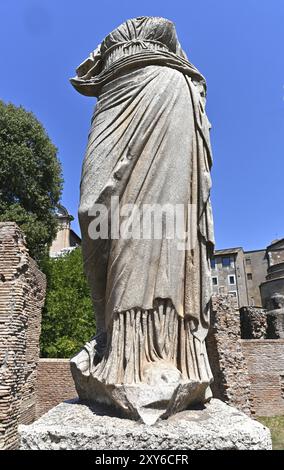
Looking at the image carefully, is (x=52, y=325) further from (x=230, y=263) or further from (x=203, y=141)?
(x=230, y=263)

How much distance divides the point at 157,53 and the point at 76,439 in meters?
2.25

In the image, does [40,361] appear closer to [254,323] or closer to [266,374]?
[266,374]

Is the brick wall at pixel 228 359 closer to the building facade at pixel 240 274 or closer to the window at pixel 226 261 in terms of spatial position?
the building facade at pixel 240 274

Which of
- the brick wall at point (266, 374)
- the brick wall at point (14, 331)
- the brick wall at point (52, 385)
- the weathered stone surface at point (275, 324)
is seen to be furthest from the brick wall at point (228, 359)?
the brick wall at point (14, 331)

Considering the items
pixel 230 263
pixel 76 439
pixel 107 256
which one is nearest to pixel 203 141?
pixel 107 256

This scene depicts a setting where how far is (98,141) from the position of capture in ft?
7.28

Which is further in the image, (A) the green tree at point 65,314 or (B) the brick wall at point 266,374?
(A) the green tree at point 65,314

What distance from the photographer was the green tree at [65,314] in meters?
16.1

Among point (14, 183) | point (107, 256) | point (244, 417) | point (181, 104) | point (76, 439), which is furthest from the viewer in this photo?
point (14, 183)

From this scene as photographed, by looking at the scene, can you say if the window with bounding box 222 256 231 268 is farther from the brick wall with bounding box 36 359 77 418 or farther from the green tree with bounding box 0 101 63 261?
the brick wall with bounding box 36 359 77 418

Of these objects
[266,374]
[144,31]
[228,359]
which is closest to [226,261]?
[266,374]

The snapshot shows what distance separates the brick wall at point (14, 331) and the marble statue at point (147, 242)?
6628mm

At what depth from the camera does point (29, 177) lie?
1641cm

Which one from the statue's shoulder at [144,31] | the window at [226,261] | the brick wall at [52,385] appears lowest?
the brick wall at [52,385]
